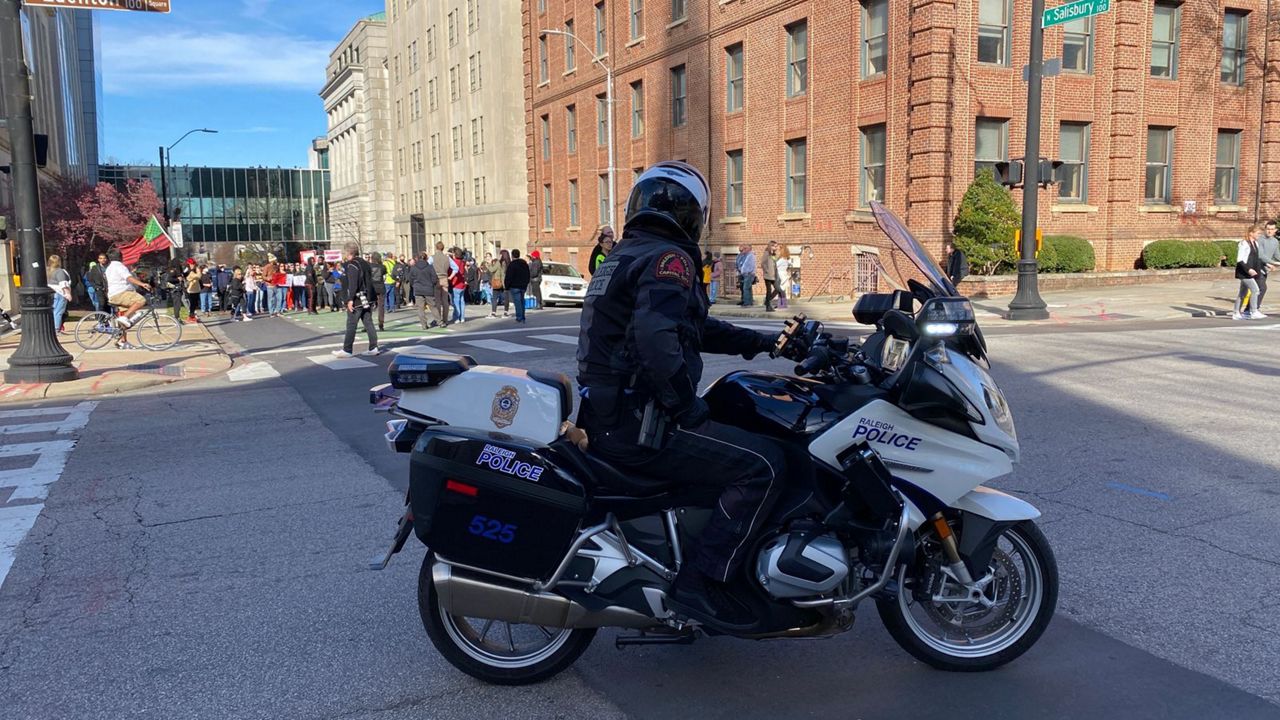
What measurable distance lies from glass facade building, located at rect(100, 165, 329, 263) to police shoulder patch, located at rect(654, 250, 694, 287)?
3450 inches

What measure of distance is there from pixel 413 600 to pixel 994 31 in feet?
78.9

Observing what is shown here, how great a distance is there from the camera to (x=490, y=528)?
3.56 m

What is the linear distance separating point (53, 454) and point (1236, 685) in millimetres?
8548

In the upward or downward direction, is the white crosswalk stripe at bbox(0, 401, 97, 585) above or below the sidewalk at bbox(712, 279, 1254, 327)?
below

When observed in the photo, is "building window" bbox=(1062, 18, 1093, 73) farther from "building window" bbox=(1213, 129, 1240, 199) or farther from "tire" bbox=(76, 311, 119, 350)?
"tire" bbox=(76, 311, 119, 350)

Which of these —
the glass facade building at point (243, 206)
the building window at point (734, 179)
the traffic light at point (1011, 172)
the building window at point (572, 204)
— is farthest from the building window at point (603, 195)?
the glass facade building at point (243, 206)

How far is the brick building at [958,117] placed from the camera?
2422cm

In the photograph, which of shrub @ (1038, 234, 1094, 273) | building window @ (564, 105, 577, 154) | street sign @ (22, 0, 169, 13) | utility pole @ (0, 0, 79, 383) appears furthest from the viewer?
building window @ (564, 105, 577, 154)

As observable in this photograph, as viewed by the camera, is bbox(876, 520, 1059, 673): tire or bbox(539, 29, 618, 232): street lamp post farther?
bbox(539, 29, 618, 232): street lamp post

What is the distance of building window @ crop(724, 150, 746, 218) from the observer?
32125 mm

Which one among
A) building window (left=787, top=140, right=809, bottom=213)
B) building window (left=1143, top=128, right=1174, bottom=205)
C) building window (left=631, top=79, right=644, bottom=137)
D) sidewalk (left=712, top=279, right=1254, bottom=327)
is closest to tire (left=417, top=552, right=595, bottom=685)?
sidewalk (left=712, top=279, right=1254, bottom=327)

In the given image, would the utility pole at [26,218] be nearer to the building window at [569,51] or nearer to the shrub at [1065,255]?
the shrub at [1065,255]

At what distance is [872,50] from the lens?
2592cm

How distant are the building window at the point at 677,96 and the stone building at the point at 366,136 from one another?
47.3 metres
